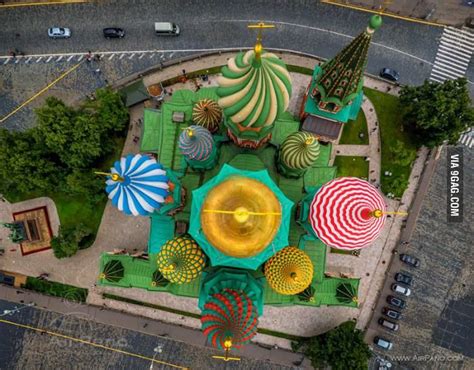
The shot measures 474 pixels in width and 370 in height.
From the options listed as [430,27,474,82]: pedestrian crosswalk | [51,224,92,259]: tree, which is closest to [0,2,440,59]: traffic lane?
[430,27,474,82]: pedestrian crosswalk

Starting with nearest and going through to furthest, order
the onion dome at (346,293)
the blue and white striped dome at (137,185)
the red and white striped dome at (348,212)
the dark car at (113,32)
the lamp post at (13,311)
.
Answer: the red and white striped dome at (348,212), the blue and white striped dome at (137,185), the onion dome at (346,293), the lamp post at (13,311), the dark car at (113,32)

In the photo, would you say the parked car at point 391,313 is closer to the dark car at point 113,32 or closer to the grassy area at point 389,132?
the grassy area at point 389,132

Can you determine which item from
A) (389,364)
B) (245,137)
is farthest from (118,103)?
(389,364)

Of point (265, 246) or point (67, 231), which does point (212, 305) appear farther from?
point (67, 231)

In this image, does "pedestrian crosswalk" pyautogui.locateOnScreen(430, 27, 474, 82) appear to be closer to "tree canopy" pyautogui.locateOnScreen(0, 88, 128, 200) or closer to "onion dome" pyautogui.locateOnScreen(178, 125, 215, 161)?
"onion dome" pyautogui.locateOnScreen(178, 125, 215, 161)

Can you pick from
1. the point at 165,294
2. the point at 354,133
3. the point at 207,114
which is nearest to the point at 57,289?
the point at 165,294

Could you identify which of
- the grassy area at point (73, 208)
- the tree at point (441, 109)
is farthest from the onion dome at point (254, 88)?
the grassy area at point (73, 208)

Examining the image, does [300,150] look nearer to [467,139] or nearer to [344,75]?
[344,75]
